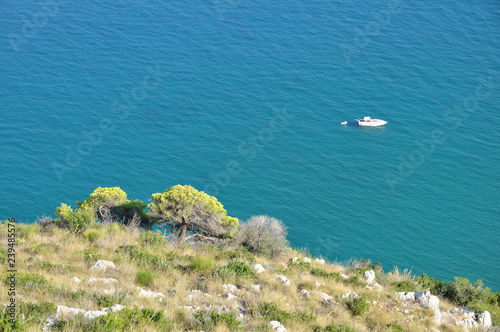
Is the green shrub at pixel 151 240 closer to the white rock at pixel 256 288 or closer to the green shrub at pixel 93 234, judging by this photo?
the green shrub at pixel 93 234

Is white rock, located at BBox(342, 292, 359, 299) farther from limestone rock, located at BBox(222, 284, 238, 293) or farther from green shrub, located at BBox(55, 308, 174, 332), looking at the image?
green shrub, located at BBox(55, 308, 174, 332)

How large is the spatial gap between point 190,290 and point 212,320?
8.19 feet

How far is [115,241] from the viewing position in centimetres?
1828

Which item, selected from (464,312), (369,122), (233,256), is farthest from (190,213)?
(369,122)

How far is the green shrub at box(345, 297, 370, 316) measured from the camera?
1384 cm

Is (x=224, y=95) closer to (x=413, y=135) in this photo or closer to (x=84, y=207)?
(x=413, y=135)

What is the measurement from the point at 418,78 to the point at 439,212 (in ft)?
102

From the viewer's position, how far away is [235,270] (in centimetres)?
1529

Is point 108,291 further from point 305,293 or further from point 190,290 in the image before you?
point 305,293

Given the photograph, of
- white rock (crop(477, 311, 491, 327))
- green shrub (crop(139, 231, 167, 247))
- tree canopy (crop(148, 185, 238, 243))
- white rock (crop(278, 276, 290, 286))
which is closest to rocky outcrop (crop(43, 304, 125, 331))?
white rock (crop(278, 276, 290, 286))

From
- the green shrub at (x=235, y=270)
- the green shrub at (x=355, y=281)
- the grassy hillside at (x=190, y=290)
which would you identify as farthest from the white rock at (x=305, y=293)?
the green shrub at (x=355, y=281)

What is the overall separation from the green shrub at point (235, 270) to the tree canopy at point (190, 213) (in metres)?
8.47

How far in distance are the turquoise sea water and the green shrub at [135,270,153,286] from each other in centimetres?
3276

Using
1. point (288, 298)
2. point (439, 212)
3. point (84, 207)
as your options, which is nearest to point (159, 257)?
point (288, 298)
